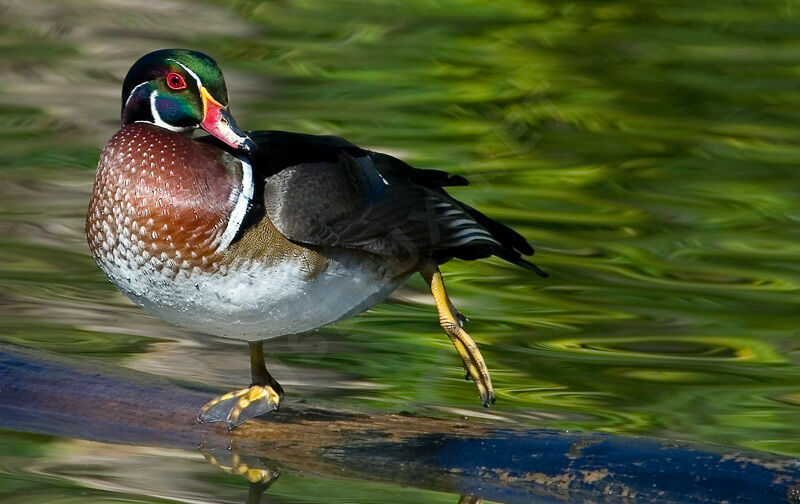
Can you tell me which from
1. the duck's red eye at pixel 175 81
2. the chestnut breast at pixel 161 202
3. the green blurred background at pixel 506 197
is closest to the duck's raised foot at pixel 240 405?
the green blurred background at pixel 506 197

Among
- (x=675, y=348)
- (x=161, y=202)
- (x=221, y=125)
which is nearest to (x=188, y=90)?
(x=221, y=125)

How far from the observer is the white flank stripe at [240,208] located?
507cm

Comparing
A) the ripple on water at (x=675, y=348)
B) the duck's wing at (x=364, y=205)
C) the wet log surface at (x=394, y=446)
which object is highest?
the duck's wing at (x=364, y=205)

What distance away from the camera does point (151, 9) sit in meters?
14.0

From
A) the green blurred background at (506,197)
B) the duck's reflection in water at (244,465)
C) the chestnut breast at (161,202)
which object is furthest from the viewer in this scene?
the green blurred background at (506,197)

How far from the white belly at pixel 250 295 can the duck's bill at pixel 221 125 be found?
→ 38cm

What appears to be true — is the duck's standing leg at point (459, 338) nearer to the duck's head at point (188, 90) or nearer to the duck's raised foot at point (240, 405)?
the duck's raised foot at point (240, 405)

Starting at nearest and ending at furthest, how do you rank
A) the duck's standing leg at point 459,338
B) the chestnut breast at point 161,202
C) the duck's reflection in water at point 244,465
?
the chestnut breast at point 161,202 → the duck's reflection in water at point 244,465 → the duck's standing leg at point 459,338

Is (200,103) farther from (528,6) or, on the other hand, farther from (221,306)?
(528,6)

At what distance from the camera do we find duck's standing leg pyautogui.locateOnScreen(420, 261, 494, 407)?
18.8ft

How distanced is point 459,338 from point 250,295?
940 millimetres

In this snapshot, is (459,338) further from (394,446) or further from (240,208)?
(240,208)

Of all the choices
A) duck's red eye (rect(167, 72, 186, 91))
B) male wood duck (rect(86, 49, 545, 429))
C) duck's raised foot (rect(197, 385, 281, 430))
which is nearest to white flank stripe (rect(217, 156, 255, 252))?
male wood duck (rect(86, 49, 545, 429))

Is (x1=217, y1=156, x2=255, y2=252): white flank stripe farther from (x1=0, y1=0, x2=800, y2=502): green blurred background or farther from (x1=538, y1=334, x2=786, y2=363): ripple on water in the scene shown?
(x1=538, y1=334, x2=786, y2=363): ripple on water
